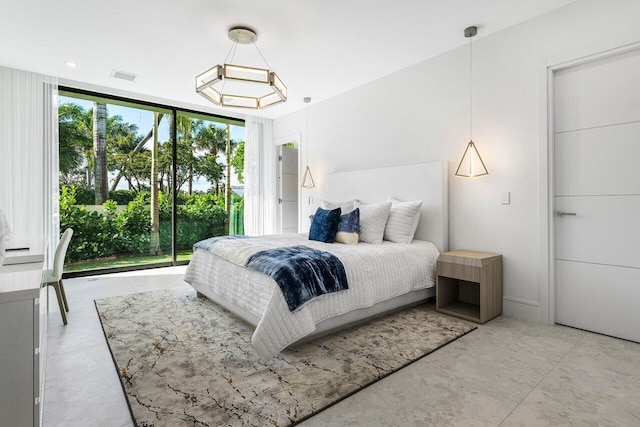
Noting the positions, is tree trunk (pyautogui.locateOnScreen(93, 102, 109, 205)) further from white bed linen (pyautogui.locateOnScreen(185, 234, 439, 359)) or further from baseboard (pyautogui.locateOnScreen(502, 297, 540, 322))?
baseboard (pyautogui.locateOnScreen(502, 297, 540, 322))

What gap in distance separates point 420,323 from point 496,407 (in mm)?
1137

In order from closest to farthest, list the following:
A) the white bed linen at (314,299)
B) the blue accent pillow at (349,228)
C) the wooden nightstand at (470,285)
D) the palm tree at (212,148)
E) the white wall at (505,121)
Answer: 1. the white bed linen at (314,299)
2. the white wall at (505,121)
3. the wooden nightstand at (470,285)
4. the blue accent pillow at (349,228)
5. the palm tree at (212,148)

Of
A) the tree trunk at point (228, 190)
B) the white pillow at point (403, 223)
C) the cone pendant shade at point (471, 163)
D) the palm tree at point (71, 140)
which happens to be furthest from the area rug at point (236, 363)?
the tree trunk at point (228, 190)

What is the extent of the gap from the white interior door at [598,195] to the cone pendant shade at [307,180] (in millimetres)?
3338

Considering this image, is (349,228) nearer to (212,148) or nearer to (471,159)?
(471,159)

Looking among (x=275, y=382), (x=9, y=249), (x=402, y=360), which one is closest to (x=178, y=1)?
(x=9, y=249)

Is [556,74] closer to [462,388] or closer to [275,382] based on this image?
[462,388]

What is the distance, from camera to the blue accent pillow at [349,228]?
3.36 meters

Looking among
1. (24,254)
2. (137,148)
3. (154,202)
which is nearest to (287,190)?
(154,202)

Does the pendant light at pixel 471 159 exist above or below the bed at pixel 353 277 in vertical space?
above

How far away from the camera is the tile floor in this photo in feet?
5.13

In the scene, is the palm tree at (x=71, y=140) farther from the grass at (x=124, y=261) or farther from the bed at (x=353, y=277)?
the bed at (x=353, y=277)

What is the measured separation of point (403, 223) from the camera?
3.44m

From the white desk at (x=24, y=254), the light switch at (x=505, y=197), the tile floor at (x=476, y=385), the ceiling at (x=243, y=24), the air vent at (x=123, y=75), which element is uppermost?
the air vent at (x=123, y=75)
